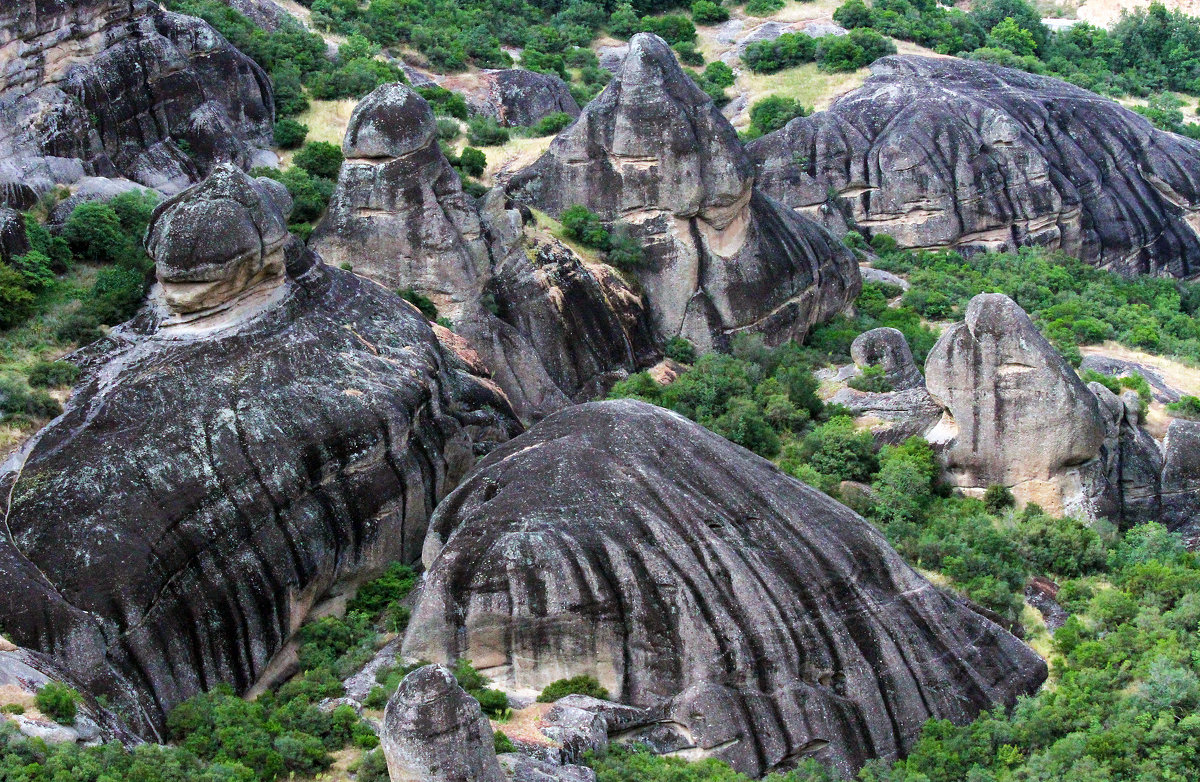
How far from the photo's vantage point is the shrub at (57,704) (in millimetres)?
31406

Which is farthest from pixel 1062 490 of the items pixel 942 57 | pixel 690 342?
pixel 942 57

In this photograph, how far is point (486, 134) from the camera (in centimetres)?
6856

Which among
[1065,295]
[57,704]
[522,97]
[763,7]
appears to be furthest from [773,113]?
[57,704]

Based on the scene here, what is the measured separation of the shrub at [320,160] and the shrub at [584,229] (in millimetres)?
8282

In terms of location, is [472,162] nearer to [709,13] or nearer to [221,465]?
[221,465]

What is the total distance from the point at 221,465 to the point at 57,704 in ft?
30.5

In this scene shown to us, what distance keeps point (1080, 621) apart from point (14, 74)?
36.4 meters

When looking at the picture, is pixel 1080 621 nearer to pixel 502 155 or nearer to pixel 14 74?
pixel 502 155

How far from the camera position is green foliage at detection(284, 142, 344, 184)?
203ft

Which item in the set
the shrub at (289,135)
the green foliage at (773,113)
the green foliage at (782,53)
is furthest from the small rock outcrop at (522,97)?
the green foliage at (782,53)

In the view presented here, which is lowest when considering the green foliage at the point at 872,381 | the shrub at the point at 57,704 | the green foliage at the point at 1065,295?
the green foliage at the point at 1065,295

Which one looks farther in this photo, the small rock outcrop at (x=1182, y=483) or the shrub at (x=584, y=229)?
the shrub at (x=584, y=229)

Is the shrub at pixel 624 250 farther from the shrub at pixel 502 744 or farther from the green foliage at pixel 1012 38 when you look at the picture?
the green foliage at pixel 1012 38

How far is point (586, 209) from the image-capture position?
61.7 m
